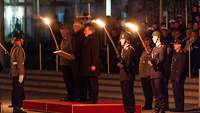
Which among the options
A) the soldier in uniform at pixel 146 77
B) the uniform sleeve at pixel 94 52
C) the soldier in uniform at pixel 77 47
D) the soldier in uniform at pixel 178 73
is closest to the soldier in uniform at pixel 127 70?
the uniform sleeve at pixel 94 52

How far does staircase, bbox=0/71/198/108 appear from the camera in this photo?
67.8 ft

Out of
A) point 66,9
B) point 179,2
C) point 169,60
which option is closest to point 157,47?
point 169,60

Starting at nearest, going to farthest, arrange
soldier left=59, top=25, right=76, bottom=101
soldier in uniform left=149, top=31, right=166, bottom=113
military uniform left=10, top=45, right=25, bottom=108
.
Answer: soldier in uniform left=149, top=31, right=166, bottom=113, military uniform left=10, top=45, right=25, bottom=108, soldier left=59, top=25, right=76, bottom=101

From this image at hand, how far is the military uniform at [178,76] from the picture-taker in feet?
59.5

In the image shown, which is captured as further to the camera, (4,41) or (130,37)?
(4,41)

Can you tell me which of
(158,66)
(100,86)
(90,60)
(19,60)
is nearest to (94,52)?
(90,60)

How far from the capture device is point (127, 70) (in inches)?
673

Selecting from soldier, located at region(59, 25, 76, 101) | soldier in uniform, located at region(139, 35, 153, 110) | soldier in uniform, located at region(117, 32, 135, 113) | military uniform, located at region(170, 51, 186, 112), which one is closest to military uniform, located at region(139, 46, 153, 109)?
soldier in uniform, located at region(139, 35, 153, 110)

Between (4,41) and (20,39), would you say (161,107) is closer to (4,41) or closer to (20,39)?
(20,39)

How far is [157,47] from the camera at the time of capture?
17031 mm

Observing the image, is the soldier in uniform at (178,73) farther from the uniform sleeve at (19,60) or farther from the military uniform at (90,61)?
the uniform sleeve at (19,60)

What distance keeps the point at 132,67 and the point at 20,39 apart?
10.4ft

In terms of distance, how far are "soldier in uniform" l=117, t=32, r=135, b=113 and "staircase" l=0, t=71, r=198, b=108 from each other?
3166 millimetres

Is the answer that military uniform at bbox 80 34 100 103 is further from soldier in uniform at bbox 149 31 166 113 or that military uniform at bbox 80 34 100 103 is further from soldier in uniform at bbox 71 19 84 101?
soldier in uniform at bbox 149 31 166 113
